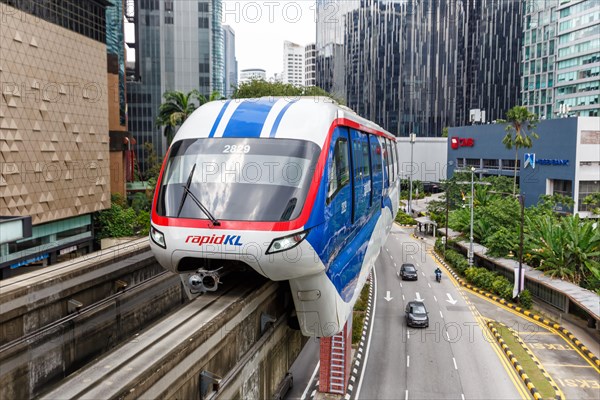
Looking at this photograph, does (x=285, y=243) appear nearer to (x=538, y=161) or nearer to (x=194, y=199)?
(x=194, y=199)

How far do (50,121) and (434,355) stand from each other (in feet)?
82.2

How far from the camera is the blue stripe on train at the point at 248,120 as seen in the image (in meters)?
9.41

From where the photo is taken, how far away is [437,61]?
438 ft

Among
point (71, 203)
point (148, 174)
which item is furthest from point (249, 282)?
point (148, 174)

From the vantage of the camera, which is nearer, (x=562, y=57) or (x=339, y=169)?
(x=339, y=169)

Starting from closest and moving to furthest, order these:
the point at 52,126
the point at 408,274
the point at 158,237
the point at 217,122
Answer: the point at 158,237
the point at 217,122
the point at 52,126
the point at 408,274

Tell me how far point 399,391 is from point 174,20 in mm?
71873

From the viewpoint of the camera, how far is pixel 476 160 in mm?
74062

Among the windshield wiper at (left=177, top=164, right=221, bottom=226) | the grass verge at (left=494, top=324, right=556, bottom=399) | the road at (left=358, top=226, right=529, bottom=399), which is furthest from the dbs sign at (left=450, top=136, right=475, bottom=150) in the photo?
the windshield wiper at (left=177, top=164, right=221, bottom=226)

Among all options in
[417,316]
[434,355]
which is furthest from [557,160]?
[434,355]

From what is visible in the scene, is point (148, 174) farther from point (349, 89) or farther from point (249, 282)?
point (349, 89)

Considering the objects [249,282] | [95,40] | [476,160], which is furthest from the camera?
[476,160]

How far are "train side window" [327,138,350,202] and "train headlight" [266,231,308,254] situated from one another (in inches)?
50.8

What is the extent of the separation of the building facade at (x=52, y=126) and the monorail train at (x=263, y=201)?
19592 mm
